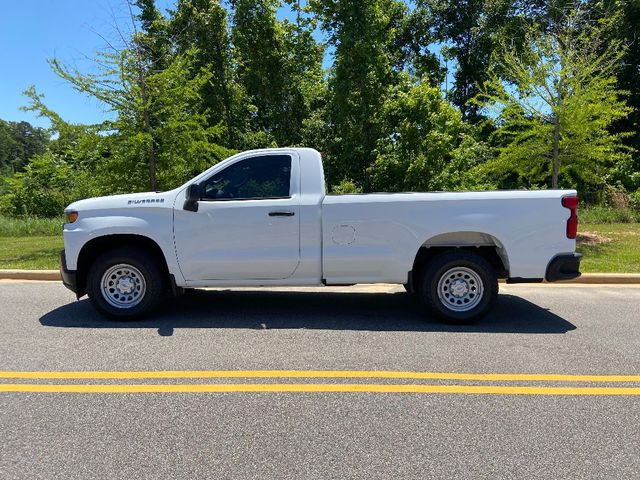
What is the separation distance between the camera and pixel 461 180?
618 inches

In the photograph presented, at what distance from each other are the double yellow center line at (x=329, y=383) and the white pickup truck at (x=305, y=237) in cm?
158

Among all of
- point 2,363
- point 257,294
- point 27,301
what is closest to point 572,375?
point 257,294

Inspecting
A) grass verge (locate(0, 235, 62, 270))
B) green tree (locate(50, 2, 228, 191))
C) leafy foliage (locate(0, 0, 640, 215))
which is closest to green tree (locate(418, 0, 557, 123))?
leafy foliage (locate(0, 0, 640, 215))

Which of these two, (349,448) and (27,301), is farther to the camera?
(27,301)

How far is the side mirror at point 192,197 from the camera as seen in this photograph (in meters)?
5.62

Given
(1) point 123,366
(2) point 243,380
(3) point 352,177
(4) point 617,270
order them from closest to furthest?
(2) point 243,380, (1) point 123,366, (4) point 617,270, (3) point 352,177

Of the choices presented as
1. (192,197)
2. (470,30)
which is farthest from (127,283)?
(470,30)

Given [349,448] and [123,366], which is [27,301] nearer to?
[123,366]

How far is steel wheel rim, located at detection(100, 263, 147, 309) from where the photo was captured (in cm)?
586

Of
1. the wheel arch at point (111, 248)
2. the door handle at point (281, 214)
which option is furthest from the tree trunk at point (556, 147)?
the wheel arch at point (111, 248)

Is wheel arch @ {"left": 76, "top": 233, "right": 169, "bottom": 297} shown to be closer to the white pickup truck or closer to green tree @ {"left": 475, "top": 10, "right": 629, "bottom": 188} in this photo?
the white pickup truck

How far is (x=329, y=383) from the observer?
4.11 meters

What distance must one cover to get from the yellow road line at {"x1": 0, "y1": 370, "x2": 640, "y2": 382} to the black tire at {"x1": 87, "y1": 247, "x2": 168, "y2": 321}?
1558 mm

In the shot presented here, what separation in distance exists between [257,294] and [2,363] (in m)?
3.48
